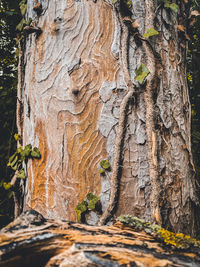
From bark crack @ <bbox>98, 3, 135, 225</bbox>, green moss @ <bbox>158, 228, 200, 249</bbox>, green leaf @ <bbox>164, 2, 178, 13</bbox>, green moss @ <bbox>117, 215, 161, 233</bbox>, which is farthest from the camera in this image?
green leaf @ <bbox>164, 2, 178, 13</bbox>

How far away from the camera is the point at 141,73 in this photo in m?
1.16

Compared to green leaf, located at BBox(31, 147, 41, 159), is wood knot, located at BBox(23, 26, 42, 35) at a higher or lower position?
higher

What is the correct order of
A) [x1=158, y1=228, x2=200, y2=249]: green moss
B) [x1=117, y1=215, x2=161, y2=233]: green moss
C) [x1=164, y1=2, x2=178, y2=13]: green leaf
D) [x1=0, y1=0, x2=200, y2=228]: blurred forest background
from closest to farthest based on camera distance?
[x1=158, y1=228, x2=200, y2=249]: green moss < [x1=117, y1=215, x2=161, y2=233]: green moss < [x1=164, y1=2, x2=178, y2=13]: green leaf < [x1=0, y1=0, x2=200, y2=228]: blurred forest background

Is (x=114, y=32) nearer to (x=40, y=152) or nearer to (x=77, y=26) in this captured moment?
(x=77, y=26)

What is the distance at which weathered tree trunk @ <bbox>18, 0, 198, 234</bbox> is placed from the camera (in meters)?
1.14

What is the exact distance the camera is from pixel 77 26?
4.08 ft

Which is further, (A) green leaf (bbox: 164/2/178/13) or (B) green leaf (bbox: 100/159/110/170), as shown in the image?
(A) green leaf (bbox: 164/2/178/13)

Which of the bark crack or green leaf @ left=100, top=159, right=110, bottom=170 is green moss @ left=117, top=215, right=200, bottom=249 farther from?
green leaf @ left=100, top=159, right=110, bottom=170

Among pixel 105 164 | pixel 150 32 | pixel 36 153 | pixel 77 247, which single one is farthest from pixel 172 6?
pixel 77 247

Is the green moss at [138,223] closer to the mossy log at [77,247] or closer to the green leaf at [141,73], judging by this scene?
the mossy log at [77,247]

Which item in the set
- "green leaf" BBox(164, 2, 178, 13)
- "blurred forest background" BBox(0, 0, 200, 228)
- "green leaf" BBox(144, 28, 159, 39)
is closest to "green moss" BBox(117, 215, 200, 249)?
"green leaf" BBox(144, 28, 159, 39)

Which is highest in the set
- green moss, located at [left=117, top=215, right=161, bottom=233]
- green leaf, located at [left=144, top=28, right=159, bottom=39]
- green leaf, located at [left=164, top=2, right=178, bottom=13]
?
green leaf, located at [left=164, top=2, right=178, bottom=13]

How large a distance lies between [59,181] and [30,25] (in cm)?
95

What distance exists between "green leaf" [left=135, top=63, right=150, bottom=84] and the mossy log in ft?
2.34
